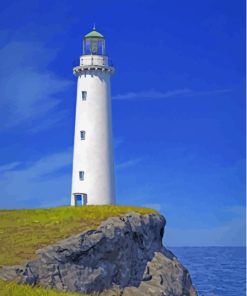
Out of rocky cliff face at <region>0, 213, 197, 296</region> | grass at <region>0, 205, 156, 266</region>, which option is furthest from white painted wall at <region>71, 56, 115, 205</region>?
rocky cliff face at <region>0, 213, 197, 296</region>

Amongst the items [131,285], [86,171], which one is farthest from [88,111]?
[131,285]

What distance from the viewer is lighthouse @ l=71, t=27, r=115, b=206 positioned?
45.6 m

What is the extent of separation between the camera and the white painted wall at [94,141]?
45.6 m

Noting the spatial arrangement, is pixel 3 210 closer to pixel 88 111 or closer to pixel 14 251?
pixel 88 111

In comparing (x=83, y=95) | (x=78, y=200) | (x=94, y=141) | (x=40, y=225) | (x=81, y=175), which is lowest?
(x=40, y=225)

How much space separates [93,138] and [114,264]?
46.2 feet

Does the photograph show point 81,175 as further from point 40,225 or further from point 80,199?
point 40,225

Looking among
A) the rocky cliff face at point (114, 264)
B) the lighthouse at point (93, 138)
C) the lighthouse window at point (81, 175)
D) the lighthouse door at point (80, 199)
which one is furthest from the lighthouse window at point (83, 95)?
the rocky cliff face at point (114, 264)

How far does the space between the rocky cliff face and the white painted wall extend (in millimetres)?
6417

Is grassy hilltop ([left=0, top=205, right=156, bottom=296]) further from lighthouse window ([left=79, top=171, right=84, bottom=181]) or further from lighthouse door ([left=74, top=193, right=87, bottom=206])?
lighthouse window ([left=79, top=171, right=84, bottom=181])

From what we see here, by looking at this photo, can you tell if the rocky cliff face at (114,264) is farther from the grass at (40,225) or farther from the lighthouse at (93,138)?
the lighthouse at (93,138)

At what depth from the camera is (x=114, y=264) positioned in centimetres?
3425

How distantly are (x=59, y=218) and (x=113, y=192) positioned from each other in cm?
948

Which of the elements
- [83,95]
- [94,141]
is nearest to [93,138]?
[94,141]
